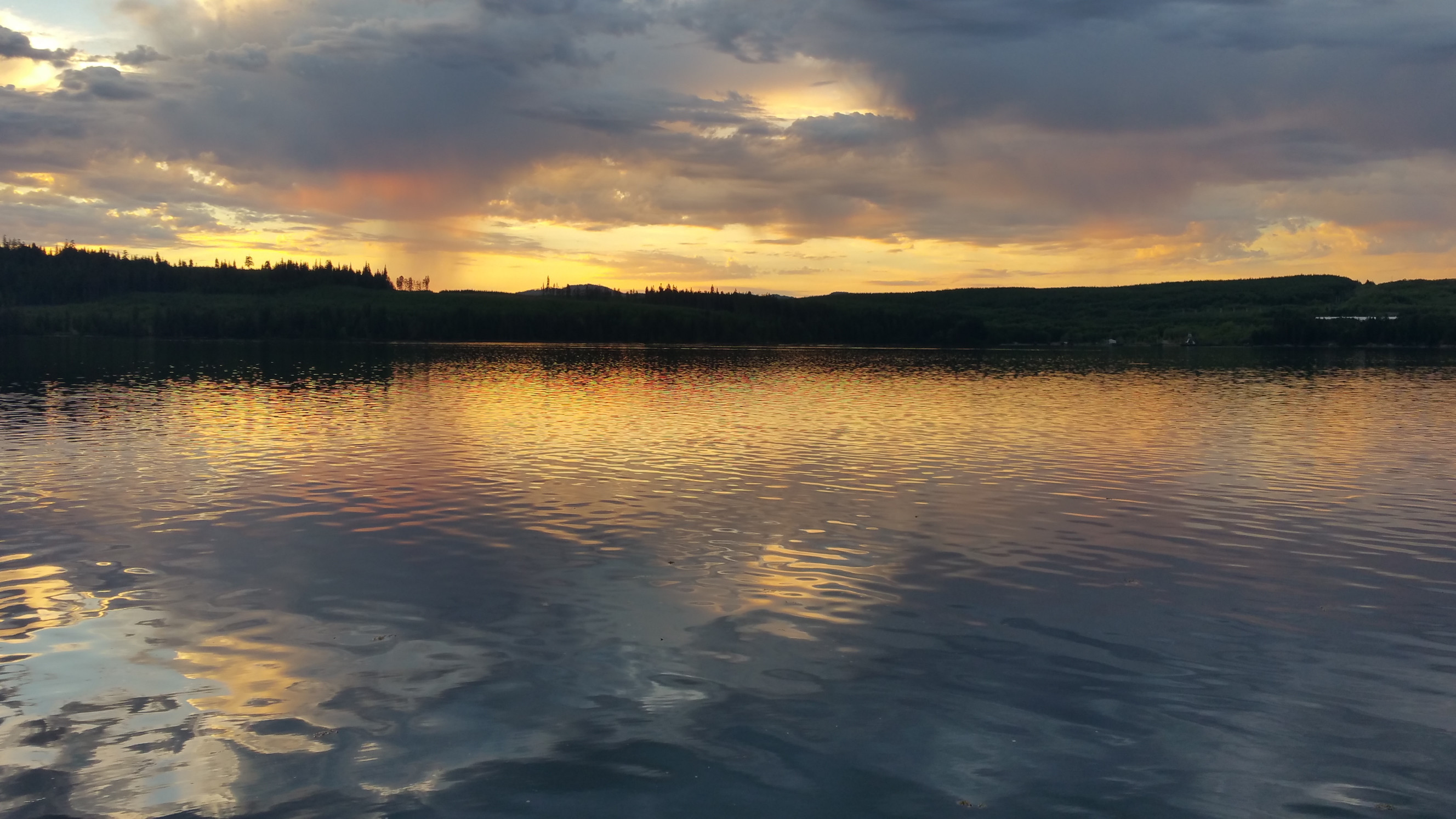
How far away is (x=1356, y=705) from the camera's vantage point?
674 inches

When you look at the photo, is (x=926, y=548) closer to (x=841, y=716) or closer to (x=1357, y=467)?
(x=841, y=716)

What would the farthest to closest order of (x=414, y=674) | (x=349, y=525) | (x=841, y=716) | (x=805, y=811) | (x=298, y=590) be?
(x=349, y=525)
(x=298, y=590)
(x=414, y=674)
(x=841, y=716)
(x=805, y=811)

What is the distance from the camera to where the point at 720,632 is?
21.0 m

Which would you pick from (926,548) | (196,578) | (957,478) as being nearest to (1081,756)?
(926,548)

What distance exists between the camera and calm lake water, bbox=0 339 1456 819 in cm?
1427

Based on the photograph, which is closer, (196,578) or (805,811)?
(805,811)

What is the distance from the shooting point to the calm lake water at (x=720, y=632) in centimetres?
1427

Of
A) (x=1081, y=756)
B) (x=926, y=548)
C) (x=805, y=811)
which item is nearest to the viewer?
(x=805, y=811)

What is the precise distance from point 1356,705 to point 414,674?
53.9 feet

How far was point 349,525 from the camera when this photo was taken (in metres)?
31.4

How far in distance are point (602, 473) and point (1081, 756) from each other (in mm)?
30255

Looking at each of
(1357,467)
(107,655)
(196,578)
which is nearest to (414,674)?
(107,655)

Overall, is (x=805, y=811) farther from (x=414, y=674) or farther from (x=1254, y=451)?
(x=1254, y=451)

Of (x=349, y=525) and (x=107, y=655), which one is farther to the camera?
(x=349, y=525)
